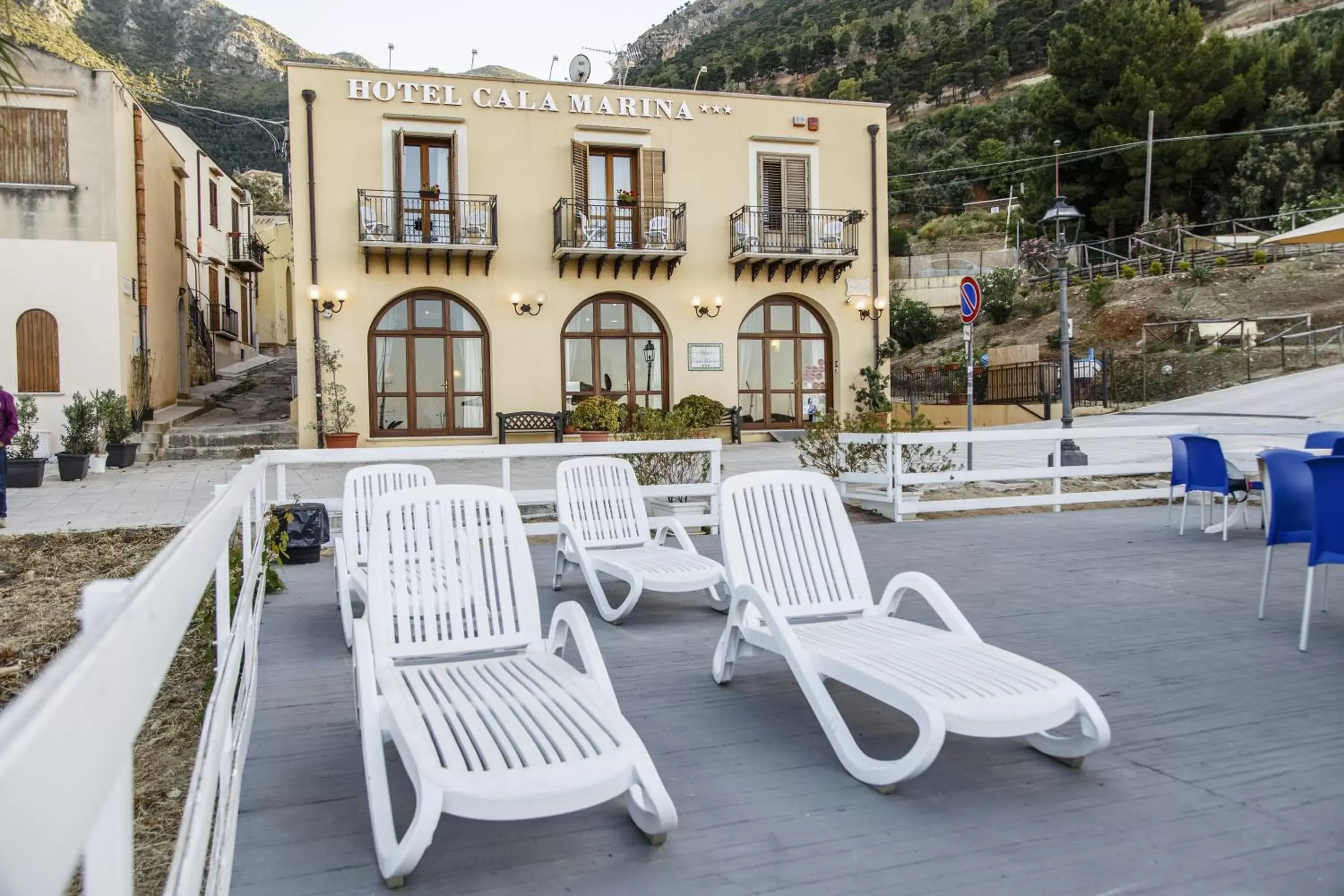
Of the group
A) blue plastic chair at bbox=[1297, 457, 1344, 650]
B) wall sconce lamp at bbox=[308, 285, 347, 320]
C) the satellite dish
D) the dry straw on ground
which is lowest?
the dry straw on ground

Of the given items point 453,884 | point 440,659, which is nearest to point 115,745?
point 453,884

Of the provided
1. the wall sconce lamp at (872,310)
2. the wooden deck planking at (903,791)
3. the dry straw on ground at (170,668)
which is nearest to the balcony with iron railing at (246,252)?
the wall sconce lamp at (872,310)

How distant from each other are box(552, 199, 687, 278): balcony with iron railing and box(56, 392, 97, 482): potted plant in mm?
8401

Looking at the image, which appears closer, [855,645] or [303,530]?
[855,645]

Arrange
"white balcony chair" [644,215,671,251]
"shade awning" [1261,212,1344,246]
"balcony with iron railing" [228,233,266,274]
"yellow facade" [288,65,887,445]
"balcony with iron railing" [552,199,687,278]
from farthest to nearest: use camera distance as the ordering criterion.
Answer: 1. "balcony with iron railing" [228,233,266,274]
2. "white balcony chair" [644,215,671,251]
3. "balcony with iron railing" [552,199,687,278]
4. "yellow facade" [288,65,887,445]
5. "shade awning" [1261,212,1344,246]

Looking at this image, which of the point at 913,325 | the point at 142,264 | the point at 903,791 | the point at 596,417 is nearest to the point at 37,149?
the point at 142,264

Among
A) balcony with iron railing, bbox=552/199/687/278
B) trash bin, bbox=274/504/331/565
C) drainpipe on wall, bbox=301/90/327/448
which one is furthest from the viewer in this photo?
balcony with iron railing, bbox=552/199/687/278

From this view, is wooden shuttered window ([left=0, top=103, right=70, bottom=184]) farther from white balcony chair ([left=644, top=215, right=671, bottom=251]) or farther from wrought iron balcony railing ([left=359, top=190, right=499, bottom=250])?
white balcony chair ([left=644, top=215, right=671, bottom=251])

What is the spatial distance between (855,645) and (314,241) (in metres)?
16.6

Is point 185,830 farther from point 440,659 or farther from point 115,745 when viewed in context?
point 440,659

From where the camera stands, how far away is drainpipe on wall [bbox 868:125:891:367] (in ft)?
67.6

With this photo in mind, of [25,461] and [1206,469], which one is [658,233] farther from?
[1206,469]

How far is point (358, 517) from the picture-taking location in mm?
5652

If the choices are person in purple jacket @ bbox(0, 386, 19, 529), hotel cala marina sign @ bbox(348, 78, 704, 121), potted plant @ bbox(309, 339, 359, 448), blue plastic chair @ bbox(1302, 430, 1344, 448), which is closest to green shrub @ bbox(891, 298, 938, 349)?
hotel cala marina sign @ bbox(348, 78, 704, 121)
